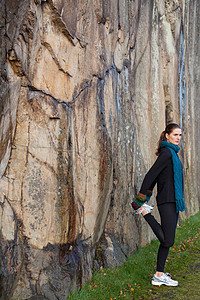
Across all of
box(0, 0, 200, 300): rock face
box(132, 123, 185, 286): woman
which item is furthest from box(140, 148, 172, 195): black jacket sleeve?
box(0, 0, 200, 300): rock face

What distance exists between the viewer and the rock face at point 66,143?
328cm

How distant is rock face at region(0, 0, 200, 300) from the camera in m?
3.28

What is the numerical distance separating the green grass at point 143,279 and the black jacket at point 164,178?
107 centimetres

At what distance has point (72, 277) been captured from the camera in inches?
142

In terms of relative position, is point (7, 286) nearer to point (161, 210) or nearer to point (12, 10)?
point (161, 210)

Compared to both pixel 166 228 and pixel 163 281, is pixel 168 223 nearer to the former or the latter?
pixel 166 228

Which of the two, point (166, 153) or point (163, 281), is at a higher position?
point (166, 153)

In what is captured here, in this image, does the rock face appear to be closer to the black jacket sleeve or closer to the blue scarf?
the black jacket sleeve

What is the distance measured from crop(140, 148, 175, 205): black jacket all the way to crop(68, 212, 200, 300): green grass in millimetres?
1074

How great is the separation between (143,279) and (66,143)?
2.12m

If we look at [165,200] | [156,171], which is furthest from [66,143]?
[165,200]

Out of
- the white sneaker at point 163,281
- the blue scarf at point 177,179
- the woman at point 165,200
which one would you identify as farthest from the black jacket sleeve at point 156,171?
the white sneaker at point 163,281

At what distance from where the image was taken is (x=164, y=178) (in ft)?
13.7

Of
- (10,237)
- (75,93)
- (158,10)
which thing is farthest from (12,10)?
(158,10)
